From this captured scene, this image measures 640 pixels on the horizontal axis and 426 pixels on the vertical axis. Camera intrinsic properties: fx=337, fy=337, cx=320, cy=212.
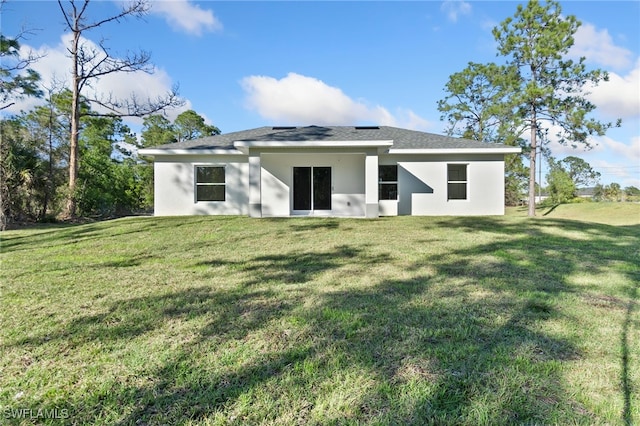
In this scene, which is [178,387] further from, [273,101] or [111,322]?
[273,101]

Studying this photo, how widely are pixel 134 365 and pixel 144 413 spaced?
57 centimetres

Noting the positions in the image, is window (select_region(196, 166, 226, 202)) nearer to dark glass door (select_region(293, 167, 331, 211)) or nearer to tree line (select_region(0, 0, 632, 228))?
dark glass door (select_region(293, 167, 331, 211))

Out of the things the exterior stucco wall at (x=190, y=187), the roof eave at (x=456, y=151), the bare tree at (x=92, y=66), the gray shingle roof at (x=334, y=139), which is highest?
the bare tree at (x=92, y=66)

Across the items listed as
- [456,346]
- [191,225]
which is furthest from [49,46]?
[456,346]

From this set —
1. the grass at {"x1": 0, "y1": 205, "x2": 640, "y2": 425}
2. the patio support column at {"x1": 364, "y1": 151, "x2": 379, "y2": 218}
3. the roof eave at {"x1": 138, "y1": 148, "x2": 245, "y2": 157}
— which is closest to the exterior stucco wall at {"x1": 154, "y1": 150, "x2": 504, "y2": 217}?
the roof eave at {"x1": 138, "y1": 148, "x2": 245, "y2": 157}

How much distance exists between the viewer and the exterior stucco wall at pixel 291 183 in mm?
14008

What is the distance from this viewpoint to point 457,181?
1430 cm

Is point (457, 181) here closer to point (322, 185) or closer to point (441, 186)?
point (441, 186)

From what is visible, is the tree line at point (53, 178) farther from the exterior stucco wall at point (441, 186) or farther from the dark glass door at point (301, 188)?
the exterior stucco wall at point (441, 186)

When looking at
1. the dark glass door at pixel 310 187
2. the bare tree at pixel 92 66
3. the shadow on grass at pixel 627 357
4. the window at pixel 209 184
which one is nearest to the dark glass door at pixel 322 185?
the dark glass door at pixel 310 187

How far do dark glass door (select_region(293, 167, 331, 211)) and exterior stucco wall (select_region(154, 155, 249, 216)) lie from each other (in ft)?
6.87

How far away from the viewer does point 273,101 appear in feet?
99.2

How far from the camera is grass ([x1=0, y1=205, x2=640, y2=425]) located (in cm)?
191

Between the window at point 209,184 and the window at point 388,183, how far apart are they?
21.5ft
